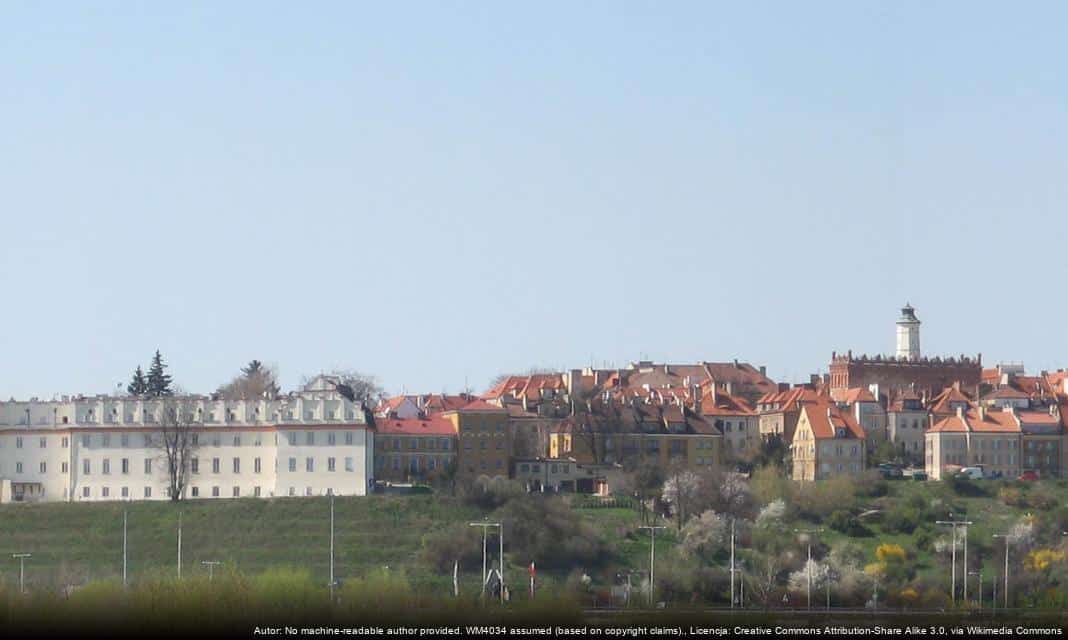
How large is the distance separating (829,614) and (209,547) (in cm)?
3489

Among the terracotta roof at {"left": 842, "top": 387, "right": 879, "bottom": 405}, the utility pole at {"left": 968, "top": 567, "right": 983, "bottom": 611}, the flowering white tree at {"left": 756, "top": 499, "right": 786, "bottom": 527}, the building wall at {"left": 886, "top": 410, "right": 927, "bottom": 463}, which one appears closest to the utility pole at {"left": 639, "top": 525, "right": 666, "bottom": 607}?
the flowering white tree at {"left": 756, "top": 499, "right": 786, "bottom": 527}

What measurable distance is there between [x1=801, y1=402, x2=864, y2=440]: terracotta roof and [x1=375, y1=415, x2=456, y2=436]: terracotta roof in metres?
18.0

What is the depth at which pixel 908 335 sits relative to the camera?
170500 millimetres

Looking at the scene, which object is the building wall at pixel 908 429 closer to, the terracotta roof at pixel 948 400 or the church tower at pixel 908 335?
the terracotta roof at pixel 948 400

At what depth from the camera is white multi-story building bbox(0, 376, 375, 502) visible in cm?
12312

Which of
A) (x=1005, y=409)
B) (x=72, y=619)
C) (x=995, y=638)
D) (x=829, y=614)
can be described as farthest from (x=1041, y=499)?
(x=72, y=619)

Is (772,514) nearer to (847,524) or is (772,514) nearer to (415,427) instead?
(847,524)

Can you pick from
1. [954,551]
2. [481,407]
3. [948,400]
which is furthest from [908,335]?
[954,551]

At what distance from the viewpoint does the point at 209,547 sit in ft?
362

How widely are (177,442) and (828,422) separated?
32.3 m

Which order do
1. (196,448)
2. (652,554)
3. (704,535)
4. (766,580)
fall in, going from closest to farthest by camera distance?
(766,580)
(652,554)
(704,535)
(196,448)

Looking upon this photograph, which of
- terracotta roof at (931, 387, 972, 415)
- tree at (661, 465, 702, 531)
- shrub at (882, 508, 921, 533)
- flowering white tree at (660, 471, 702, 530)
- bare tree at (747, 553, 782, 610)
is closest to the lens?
bare tree at (747, 553, 782, 610)

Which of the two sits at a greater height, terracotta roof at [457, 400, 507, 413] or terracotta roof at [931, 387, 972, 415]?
terracotta roof at [931, 387, 972, 415]

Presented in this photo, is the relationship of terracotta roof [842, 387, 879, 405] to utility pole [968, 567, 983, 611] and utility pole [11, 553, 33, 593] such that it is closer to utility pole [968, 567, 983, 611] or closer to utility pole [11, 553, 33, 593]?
utility pole [968, 567, 983, 611]
